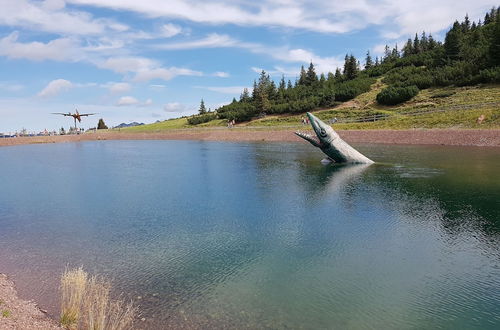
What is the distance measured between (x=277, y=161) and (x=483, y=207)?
22678 mm

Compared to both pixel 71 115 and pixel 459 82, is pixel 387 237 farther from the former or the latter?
pixel 71 115

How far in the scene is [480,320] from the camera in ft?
28.8

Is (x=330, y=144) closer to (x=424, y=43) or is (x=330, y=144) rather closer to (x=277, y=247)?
(x=277, y=247)

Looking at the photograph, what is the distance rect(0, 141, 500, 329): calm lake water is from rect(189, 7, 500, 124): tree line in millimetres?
58554

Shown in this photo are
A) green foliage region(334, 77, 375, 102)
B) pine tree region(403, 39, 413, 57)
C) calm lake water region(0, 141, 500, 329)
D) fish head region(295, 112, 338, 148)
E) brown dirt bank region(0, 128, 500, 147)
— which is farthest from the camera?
pine tree region(403, 39, 413, 57)

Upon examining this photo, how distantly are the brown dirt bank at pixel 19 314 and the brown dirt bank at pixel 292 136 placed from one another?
48872 mm

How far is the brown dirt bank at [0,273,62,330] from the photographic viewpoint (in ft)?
25.4

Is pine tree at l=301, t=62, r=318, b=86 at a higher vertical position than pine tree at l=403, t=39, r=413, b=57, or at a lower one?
lower

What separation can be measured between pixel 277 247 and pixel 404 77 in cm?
9206

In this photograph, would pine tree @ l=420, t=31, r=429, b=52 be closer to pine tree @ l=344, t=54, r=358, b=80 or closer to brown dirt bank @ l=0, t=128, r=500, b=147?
pine tree @ l=344, t=54, r=358, b=80

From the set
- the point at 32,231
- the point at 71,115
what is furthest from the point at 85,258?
the point at 71,115

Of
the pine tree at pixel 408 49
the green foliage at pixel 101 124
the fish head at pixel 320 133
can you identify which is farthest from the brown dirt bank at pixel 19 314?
the pine tree at pixel 408 49

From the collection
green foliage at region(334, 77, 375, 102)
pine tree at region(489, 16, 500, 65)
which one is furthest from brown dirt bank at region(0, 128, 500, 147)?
pine tree at region(489, 16, 500, 65)

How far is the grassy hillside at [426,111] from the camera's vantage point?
52250mm
